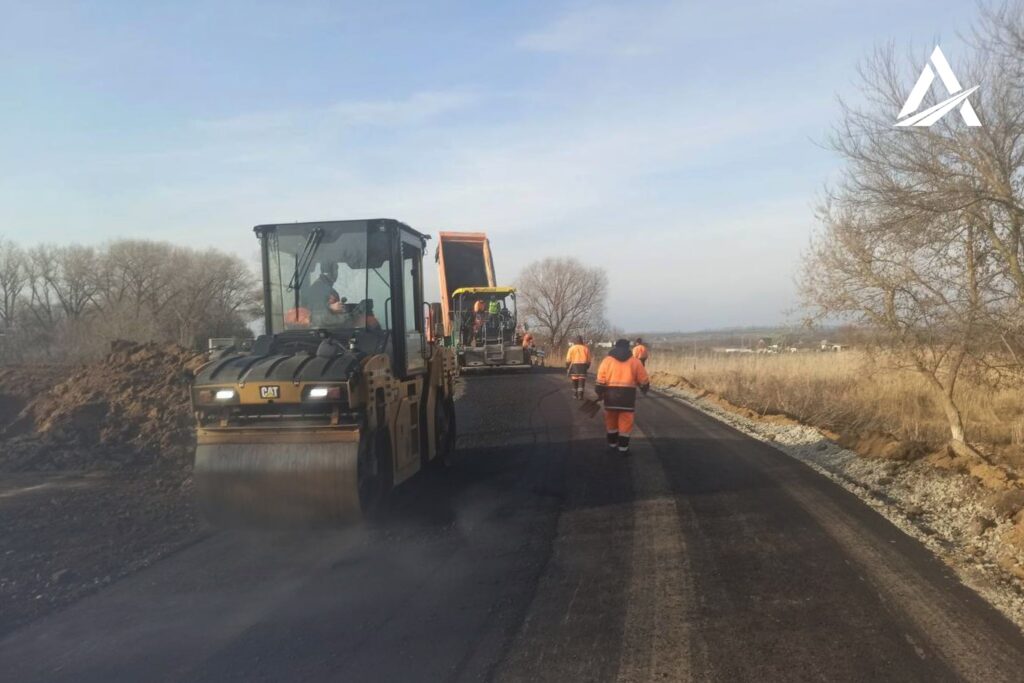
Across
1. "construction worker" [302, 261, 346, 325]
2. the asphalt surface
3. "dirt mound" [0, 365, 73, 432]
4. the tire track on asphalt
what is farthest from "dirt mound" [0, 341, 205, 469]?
the tire track on asphalt

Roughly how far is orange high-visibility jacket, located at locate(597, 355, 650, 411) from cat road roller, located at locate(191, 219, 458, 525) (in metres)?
2.78

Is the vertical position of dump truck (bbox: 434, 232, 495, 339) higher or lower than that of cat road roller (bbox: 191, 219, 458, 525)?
higher

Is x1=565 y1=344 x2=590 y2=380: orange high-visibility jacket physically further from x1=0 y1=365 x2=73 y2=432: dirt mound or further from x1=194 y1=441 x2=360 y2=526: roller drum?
x1=194 y1=441 x2=360 y2=526: roller drum

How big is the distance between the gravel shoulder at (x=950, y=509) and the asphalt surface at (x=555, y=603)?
8.4 inches

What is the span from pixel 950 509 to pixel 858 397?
12.7m

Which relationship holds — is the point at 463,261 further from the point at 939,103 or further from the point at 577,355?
the point at 939,103

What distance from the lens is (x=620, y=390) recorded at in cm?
1113

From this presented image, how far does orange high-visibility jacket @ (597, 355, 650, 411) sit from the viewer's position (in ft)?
36.2

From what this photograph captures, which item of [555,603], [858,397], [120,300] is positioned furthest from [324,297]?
[120,300]

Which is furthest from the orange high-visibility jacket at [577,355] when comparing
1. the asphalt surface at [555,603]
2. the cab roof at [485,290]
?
the asphalt surface at [555,603]

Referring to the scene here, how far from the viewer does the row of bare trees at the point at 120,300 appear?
111 ft

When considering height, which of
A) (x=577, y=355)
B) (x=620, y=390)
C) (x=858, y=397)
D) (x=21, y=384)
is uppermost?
(x=577, y=355)

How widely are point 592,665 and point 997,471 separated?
6.65m

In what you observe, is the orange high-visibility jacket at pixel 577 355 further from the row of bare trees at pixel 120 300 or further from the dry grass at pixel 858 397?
the row of bare trees at pixel 120 300
